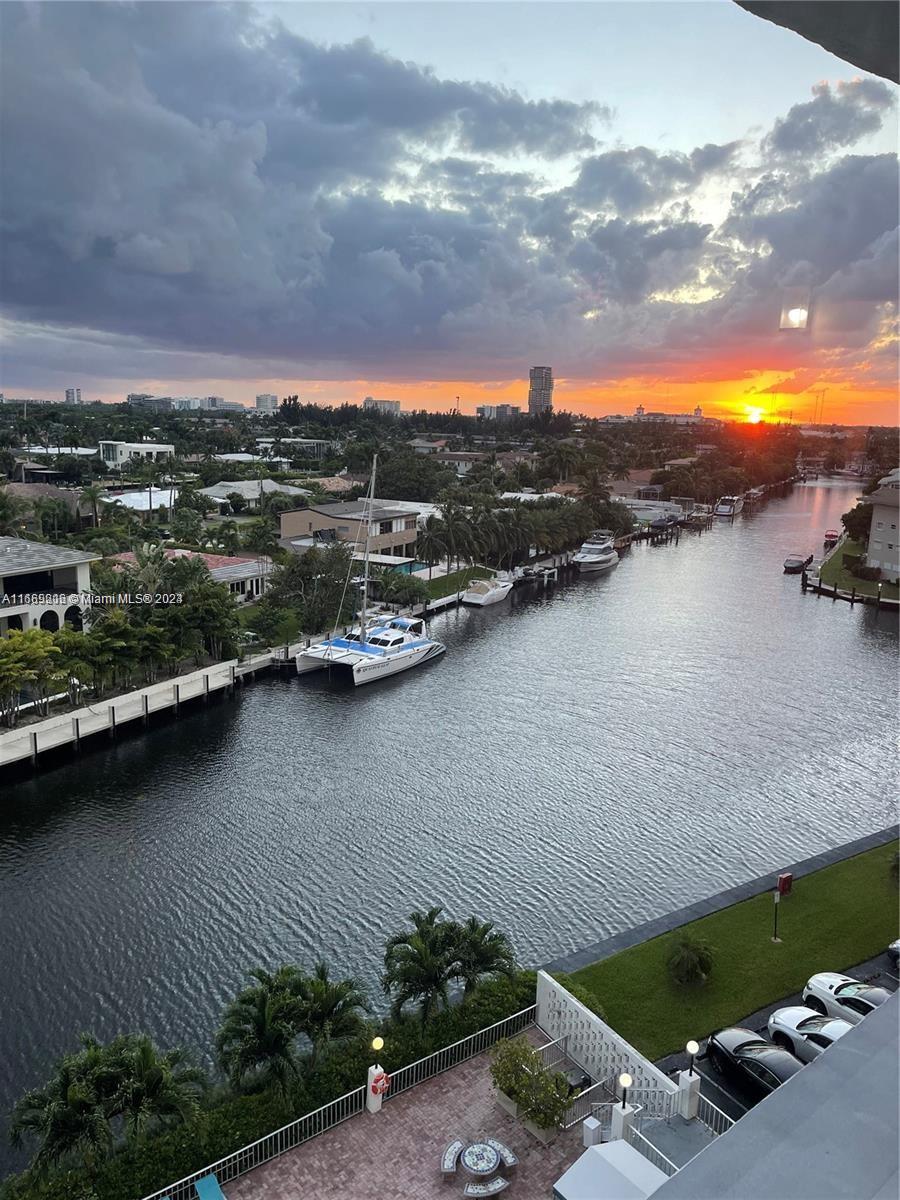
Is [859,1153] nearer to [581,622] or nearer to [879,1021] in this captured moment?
[879,1021]

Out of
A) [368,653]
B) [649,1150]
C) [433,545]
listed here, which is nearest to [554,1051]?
[649,1150]

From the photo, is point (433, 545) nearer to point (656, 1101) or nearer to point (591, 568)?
point (591, 568)

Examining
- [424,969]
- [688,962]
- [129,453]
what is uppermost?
[129,453]


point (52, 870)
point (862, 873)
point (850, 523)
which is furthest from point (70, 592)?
point (850, 523)

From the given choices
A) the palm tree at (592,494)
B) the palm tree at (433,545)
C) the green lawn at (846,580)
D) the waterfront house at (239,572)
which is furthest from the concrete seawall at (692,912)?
the palm tree at (592,494)

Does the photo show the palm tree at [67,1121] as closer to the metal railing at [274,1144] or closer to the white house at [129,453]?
the metal railing at [274,1144]

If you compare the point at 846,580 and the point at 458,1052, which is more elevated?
the point at 846,580

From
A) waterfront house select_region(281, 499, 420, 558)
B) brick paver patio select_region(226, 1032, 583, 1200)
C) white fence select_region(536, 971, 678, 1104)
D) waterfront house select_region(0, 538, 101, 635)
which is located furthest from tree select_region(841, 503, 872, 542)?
brick paver patio select_region(226, 1032, 583, 1200)
